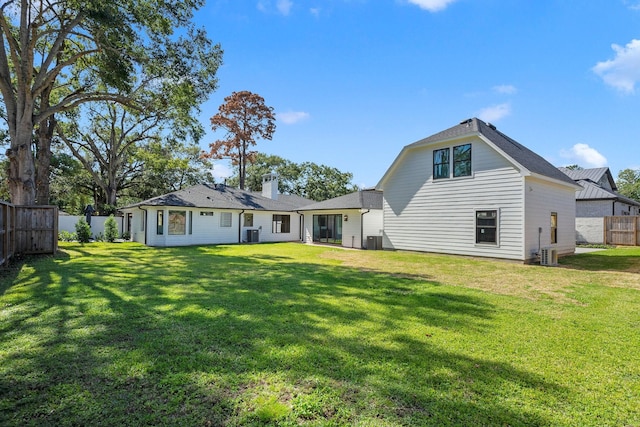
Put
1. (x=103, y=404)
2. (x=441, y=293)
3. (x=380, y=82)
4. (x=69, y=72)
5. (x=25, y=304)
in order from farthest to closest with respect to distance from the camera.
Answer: (x=69, y=72) → (x=380, y=82) → (x=441, y=293) → (x=25, y=304) → (x=103, y=404)

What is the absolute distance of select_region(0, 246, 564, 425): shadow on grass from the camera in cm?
217

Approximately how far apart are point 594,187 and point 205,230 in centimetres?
2465

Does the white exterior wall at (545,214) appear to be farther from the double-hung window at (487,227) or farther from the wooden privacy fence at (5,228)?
the wooden privacy fence at (5,228)

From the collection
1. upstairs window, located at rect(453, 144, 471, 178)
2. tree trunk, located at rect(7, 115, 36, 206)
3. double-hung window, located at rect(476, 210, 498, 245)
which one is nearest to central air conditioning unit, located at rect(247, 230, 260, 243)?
tree trunk, located at rect(7, 115, 36, 206)

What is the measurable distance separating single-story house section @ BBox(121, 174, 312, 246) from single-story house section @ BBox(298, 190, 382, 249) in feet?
7.87

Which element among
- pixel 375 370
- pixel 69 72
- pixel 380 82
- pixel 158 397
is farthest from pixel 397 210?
pixel 69 72

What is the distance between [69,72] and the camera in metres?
18.6

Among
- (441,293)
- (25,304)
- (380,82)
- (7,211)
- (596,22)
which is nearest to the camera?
(25,304)

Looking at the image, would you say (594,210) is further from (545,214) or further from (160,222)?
(160,222)

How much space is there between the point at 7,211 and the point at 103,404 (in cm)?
909

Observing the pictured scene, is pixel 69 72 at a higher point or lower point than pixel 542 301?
higher

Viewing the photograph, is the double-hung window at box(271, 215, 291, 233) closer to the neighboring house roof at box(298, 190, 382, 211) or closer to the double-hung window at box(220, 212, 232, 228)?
the neighboring house roof at box(298, 190, 382, 211)

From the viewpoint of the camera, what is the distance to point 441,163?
1273 centimetres

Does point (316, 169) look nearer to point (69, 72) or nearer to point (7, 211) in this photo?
point (69, 72)
